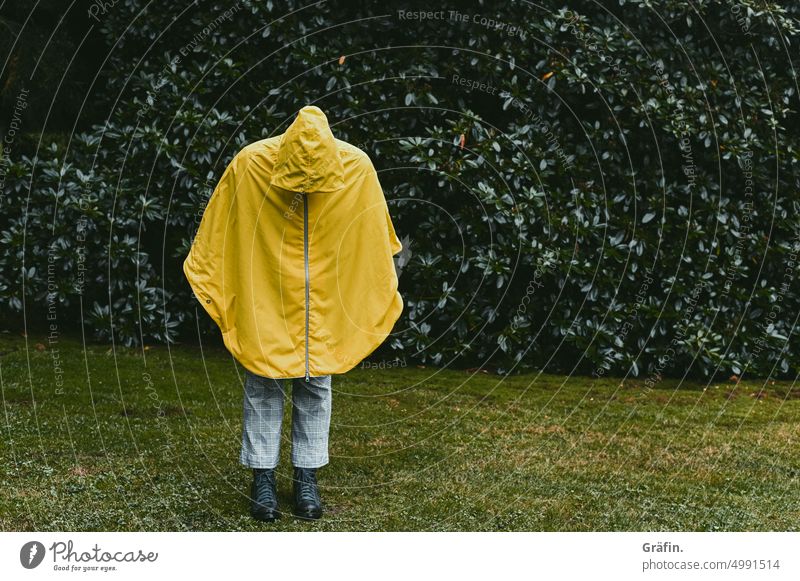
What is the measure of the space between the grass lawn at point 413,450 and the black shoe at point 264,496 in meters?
0.07

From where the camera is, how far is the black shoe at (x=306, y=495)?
484 centimetres

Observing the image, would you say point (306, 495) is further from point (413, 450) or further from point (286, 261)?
point (413, 450)

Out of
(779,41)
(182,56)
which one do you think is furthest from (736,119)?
(182,56)

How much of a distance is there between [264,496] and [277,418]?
365 mm

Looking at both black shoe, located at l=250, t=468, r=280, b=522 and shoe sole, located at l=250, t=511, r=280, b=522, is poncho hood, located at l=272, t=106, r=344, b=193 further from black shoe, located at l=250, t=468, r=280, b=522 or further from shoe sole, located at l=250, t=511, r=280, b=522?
shoe sole, located at l=250, t=511, r=280, b=522

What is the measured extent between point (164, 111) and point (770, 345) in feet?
17.3

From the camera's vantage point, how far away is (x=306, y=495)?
4.88 m

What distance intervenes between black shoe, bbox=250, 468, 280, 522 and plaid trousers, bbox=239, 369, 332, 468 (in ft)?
0.17

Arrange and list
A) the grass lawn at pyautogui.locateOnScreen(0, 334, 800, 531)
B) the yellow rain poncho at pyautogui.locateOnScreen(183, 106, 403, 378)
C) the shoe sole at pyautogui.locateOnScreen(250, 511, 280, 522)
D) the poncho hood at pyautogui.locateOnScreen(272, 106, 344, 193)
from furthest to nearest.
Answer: the grass lawn at pyautogui.locateOnScreen(0, 334, 800, 531) < the shoe sole at pyautogui.locateOnScreen(250, 511, 280, 522) < the yellow rain poncho at pyautogui.locateOnScreen(183, 106, 403, 378) < the poncho hood at pyautogui.locateOnScreen(272, 106, 344, 193)

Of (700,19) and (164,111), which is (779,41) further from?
(164,111)

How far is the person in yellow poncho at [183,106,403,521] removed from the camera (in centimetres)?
467

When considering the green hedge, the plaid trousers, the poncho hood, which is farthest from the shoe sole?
the green hedge

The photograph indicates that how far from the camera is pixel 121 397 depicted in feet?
22.9

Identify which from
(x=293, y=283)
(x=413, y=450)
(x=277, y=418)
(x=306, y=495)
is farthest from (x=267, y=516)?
(x=413, y=450)
